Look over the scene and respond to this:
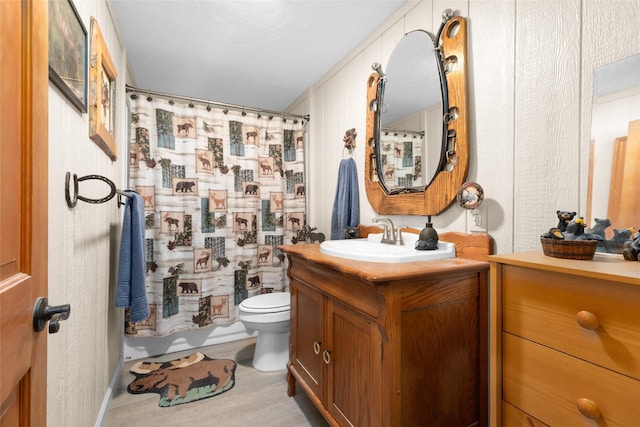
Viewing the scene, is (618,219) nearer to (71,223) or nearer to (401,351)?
(401,351)

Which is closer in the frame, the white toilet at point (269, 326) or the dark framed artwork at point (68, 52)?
the dark framed artwork at point (68, 52)

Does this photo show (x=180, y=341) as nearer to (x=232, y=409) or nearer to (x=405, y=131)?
(x=232, y=409)

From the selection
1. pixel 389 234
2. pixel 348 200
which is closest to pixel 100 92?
pixel 348 200

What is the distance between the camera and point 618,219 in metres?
0.88

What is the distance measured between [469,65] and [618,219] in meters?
0.88

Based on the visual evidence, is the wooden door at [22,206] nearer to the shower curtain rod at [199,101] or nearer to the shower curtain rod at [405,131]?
the shower curtain rod at [405,131]

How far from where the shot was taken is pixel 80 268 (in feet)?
3.68

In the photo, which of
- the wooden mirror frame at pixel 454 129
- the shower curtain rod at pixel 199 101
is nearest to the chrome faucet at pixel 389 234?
the wooden mirror frame at pixel 454 129

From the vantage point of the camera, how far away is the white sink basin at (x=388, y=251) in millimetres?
1159

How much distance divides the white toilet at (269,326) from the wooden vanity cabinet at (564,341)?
1.41 metres

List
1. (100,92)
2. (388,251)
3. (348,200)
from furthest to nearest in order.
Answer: (348,200), (388,251), (100,92)

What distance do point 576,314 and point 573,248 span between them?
0.20 meters

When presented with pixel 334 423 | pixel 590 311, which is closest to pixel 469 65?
pixel 590 311

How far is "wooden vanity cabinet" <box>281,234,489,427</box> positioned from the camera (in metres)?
0.97
